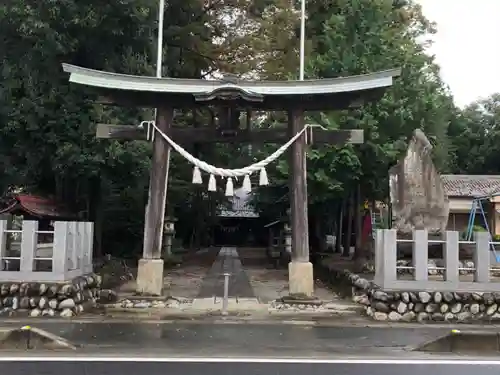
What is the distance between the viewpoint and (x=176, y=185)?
29391 millimetres

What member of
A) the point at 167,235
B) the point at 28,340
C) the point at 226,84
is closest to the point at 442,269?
the point at 226,84

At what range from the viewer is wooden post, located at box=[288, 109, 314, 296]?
46.9 ft

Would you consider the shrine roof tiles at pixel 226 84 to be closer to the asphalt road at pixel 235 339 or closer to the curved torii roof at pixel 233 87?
the curved torii roof at pixel 233 87

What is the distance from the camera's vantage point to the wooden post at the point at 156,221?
14414mm

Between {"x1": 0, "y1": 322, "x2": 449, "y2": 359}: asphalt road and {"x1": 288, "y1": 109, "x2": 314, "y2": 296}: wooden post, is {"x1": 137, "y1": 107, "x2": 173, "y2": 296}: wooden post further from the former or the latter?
{"x1": 288, "y1": 109, "x2": 314, "y2": 296}: wooden post

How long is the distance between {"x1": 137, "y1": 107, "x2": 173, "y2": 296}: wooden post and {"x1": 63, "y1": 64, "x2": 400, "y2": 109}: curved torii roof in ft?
3.14

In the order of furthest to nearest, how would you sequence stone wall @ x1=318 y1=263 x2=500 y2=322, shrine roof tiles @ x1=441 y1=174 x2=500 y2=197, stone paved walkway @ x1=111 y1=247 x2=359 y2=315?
1. shrine roof tiles @ x1=441 y1=174 x2=500 y2=197
2. stone paved walkway @ x1=111 y1=247 x2=359 y2=315
3. stone wall @ x1=318 y1=263 x2=500 y2=322

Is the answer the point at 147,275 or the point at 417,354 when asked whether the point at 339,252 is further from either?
the point at 417,354

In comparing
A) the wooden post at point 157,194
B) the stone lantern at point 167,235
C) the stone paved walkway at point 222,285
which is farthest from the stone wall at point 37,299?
the stone lantern at point 167,235

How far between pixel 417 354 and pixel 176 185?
21198 mm

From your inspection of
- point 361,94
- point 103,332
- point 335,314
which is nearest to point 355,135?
point 361,94

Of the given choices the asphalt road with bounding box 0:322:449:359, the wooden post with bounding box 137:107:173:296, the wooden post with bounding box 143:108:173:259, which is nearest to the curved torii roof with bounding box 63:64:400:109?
the wooden post with bounding box 143:108:173:259

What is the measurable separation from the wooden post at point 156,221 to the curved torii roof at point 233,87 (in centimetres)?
96

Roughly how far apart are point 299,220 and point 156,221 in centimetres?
374
